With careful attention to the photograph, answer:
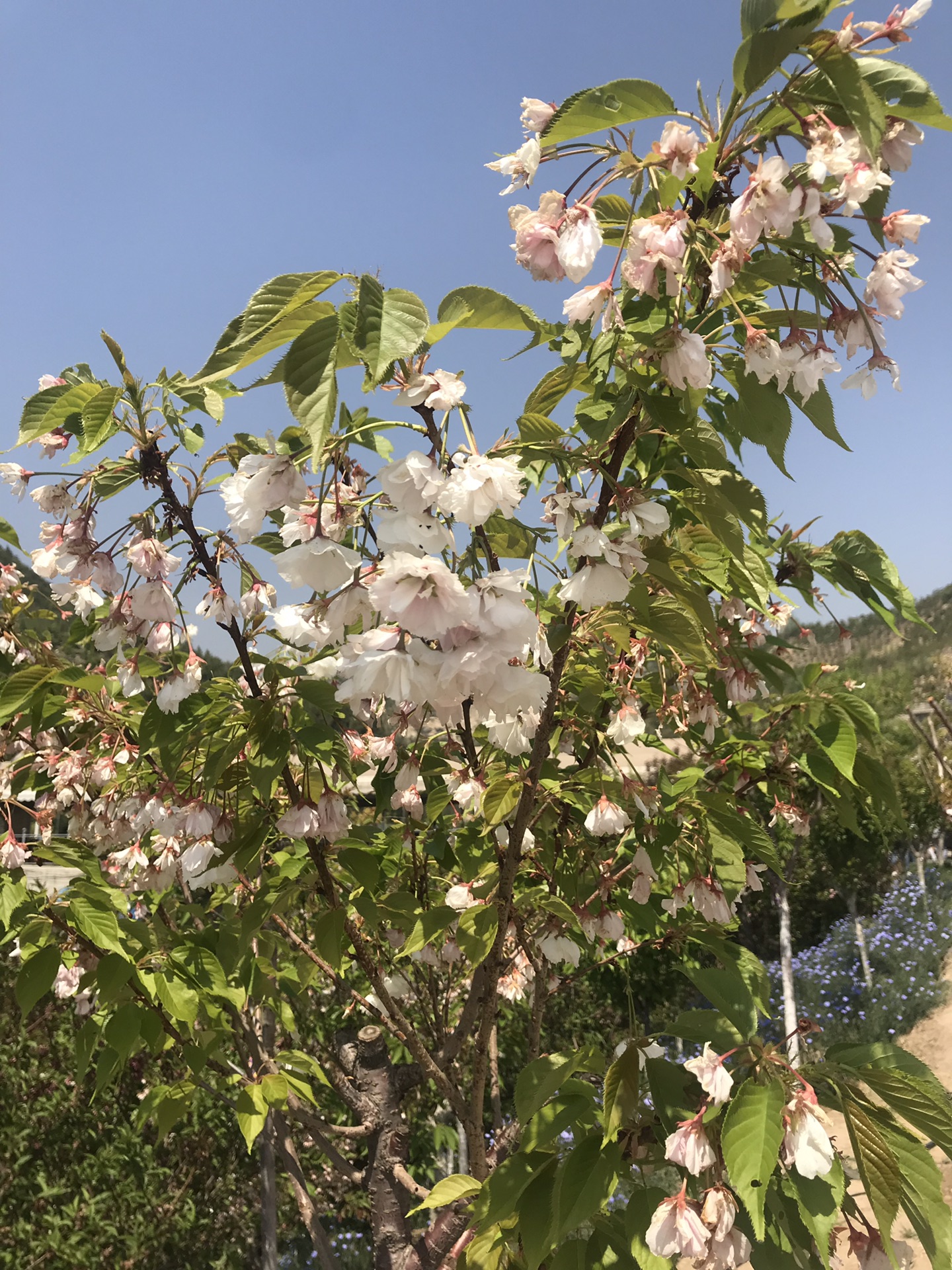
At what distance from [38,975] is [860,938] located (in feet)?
28.3

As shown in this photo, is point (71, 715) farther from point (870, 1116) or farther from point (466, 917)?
point (870, 1116)

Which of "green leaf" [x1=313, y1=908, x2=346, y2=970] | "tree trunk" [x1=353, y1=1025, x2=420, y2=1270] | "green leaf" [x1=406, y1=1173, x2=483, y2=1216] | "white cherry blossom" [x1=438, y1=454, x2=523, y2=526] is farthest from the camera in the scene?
"tree trunk" [x1=353, y1=1025, x2=420, y2=1270]

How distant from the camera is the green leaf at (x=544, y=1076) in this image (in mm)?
1212

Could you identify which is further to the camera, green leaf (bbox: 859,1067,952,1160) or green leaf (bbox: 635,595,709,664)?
green leaf (bbox: 635,595,709,664)

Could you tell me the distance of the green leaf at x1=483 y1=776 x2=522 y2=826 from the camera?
140 cm

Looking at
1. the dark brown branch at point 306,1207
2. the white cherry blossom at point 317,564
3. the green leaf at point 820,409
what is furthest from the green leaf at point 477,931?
the dark brown branch at point 306,1207

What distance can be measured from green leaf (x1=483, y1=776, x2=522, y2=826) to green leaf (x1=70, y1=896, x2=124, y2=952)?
792mm

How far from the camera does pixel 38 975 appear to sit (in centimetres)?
167

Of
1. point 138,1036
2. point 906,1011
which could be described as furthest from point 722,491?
point 906,1011

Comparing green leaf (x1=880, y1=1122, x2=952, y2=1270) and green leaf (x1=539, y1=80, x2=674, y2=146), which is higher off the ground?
green leaf (x1=539, y1=80, x2=674, y2=146)

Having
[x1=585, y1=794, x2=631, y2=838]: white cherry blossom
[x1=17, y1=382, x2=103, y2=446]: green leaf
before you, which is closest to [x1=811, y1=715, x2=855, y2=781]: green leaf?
[x1=585, y1=794, x2=631, y2=838]: white cherry blossom

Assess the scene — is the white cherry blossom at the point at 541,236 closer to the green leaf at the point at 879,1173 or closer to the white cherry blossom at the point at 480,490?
the white cherry blossom at the point at 480,490

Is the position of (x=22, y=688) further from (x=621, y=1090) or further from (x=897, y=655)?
(x=897, y=655)

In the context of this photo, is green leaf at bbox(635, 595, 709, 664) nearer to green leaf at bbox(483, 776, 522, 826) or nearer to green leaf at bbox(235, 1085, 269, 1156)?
green leaf at bbox(483, 776, 522, 826)
